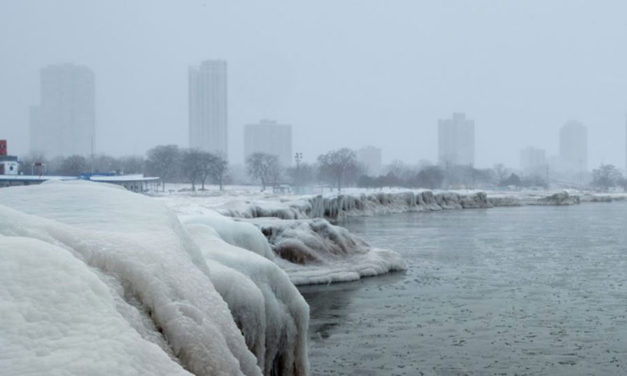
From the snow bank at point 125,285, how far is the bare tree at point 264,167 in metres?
124

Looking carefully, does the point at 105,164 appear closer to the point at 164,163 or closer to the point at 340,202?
the point at 164,163

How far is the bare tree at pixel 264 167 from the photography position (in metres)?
132

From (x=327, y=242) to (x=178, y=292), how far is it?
20.6 metres

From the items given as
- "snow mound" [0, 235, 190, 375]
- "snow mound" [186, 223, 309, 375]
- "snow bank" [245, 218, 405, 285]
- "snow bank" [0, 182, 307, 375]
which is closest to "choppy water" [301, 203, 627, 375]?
"snow bank" [245, 218, 405, 285]

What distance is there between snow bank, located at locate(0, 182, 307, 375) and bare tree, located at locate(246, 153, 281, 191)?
124 metres

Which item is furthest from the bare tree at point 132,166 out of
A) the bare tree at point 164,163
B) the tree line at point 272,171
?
the bare tree at point 164,163

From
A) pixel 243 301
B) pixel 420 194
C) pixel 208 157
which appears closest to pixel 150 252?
pixel 243 301

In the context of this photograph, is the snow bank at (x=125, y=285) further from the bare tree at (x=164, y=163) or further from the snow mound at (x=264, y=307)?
the bare tree at (x=164, y=163)

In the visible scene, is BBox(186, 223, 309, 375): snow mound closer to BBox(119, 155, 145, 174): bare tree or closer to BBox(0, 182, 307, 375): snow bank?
BBox(0, 182, 307, 375): snow bank

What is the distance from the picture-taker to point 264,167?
431ft

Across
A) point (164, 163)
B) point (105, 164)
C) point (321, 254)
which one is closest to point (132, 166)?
point (105, 164)

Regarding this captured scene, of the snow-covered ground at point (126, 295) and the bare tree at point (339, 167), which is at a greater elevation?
the bare tree at point (339, 167)

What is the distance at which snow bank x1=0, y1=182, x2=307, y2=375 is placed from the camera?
3.24 meters

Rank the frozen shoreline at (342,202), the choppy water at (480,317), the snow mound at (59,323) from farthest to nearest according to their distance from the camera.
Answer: the frozen shoreline at (342,202) < the choppy water at (480,317) < the snow mound at (59,323)
